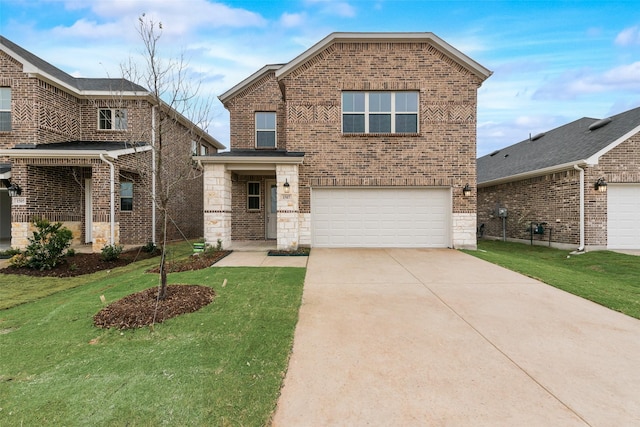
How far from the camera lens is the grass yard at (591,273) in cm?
508

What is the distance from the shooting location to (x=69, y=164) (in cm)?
1003

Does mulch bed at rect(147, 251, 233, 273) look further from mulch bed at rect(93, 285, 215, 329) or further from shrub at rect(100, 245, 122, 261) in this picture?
shrub at rect(100, 245, 122, 261)

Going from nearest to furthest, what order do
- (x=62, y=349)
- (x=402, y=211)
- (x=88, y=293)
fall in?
(x=62, y=349), (x=88, y=293), (x=402, y=211)

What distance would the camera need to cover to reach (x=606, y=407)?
7.85 ft

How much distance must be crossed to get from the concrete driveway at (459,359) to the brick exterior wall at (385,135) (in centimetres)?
526

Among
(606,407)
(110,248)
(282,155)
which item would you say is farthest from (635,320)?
(110,248)

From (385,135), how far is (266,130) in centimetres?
545

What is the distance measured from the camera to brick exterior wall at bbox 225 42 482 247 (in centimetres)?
1012

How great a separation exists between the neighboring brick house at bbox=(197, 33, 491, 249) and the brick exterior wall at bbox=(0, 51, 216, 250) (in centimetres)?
426

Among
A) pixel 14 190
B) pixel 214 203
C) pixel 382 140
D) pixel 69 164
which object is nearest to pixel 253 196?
pixel 214 203

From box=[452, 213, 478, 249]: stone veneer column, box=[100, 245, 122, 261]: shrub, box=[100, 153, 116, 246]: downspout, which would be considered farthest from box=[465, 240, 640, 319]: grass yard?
box=[100, 153, 116, 246]: downspout

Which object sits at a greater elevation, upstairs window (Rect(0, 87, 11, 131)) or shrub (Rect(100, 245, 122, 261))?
upstairs window (Rect(0, 87, 11, 131))

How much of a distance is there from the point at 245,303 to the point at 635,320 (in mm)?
5817

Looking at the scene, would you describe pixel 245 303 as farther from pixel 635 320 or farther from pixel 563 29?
pixel 563 29
